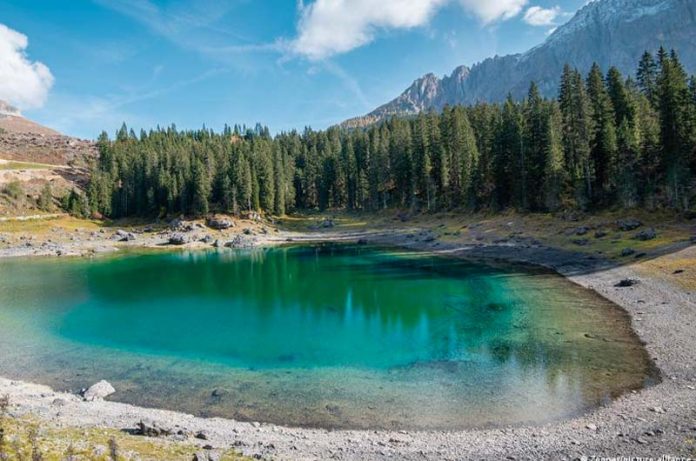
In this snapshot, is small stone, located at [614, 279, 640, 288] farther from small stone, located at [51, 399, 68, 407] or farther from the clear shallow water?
small stone, located at [51, 399, 68, 407]

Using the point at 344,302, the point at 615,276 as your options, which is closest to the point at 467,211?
the point at 615,276

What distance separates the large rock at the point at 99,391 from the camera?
20850 millimetres

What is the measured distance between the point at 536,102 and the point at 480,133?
20834 mm

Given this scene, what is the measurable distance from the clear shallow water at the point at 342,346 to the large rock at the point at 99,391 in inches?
27.0

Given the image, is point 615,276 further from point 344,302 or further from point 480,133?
point 480,133

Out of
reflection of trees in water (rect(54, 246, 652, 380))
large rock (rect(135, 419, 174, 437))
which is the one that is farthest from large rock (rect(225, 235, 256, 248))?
large rock (rect(135, 419, 174, 437))

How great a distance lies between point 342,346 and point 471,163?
78.1 m

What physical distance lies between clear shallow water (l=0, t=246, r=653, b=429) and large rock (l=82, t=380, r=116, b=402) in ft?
2.25

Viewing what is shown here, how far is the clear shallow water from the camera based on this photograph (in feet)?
Answer: 65.3

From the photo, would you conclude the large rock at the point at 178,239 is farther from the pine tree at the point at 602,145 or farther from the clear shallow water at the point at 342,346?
the pine tree at the point at 602,145

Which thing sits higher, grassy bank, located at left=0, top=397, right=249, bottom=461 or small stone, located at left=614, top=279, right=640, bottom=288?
small stone, located at left=614, top=279, right=640, bottom=288

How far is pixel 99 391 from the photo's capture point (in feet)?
70.6

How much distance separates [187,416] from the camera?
1875cm

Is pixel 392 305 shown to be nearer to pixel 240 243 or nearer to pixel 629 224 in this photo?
pixel 629 224
